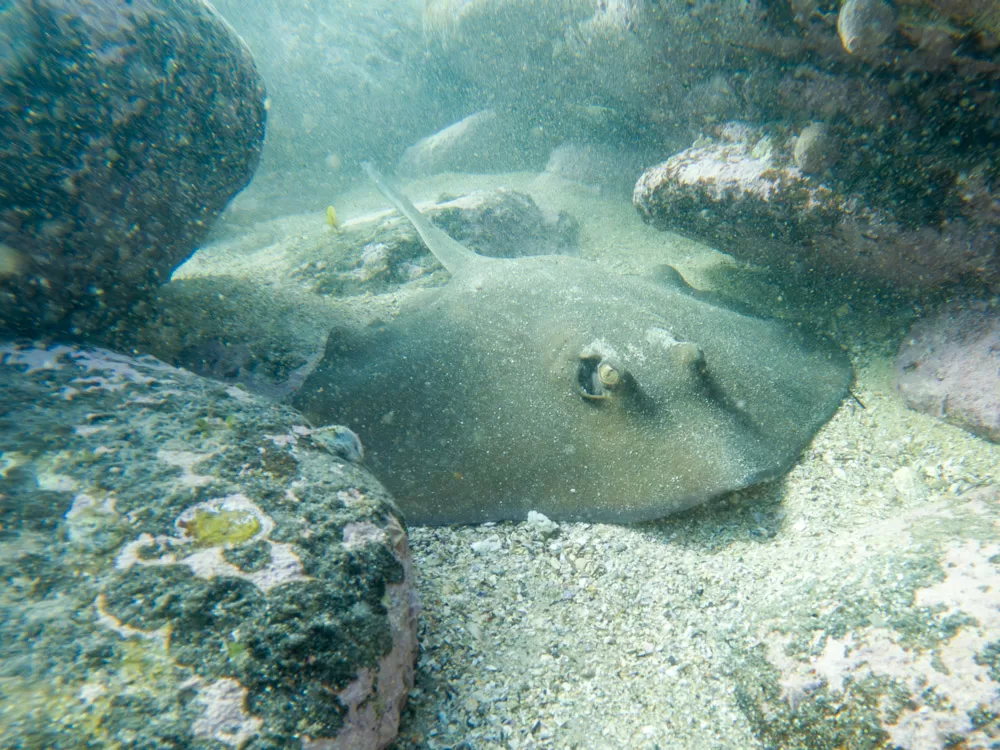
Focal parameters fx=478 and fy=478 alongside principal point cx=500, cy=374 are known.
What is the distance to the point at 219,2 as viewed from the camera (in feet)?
42.5

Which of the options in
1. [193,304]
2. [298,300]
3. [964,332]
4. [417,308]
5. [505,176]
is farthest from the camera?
[505,176]

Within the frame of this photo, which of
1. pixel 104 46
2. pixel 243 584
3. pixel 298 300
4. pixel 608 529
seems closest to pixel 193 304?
pixel 298 300

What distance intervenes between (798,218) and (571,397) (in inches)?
105

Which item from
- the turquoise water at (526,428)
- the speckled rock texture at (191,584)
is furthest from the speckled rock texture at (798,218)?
the speckled rock texture at (191,584)

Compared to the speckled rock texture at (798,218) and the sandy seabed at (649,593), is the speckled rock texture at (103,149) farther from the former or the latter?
the speckled rock texture at (798,218)

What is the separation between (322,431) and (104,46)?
3.08 metres

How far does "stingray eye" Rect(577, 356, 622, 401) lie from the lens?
308cm

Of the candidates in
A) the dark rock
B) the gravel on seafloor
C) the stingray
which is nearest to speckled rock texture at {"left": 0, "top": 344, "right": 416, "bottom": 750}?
the gravel on seafloor

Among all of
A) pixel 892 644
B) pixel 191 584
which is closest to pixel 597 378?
pixel 892 644

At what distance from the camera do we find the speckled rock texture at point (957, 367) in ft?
11.0

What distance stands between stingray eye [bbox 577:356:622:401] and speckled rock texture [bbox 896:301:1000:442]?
8.35ft

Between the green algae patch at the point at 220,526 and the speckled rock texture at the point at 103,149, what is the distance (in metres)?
2.17

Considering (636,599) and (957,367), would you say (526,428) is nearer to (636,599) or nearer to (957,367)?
(636,599)

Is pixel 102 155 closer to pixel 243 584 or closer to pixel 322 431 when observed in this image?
pixel 322 431
